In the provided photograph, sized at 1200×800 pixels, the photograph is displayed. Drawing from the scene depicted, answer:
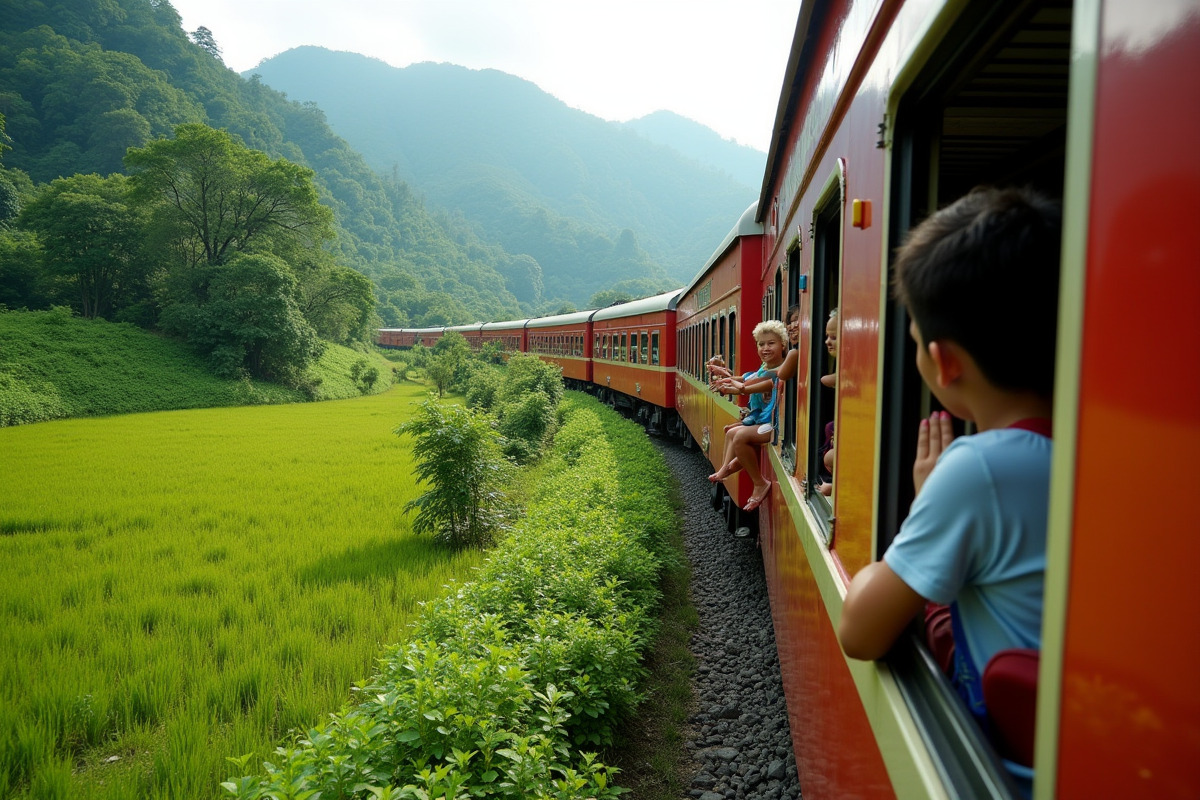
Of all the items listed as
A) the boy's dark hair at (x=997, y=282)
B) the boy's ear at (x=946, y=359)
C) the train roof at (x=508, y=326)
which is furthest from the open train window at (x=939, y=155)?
the train roof at (x=508, y=326)

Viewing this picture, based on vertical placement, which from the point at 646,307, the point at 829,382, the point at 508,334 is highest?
the point at 646,307

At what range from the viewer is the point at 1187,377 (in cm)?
59

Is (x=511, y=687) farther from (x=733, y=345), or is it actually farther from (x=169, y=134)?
(x=169, y=134)

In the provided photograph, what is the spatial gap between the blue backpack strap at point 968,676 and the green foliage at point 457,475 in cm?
746

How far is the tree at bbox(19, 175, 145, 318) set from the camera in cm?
3130

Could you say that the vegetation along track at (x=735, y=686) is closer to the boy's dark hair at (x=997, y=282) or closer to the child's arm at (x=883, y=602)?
the child's arm at (x=883, y=602)

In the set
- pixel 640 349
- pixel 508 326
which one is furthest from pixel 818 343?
pixel 508 326

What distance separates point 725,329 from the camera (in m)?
8.17

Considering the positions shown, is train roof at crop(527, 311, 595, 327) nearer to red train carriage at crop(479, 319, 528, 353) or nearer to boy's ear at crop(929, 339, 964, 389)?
red train carriage at crop(479, 319, 528, 353)

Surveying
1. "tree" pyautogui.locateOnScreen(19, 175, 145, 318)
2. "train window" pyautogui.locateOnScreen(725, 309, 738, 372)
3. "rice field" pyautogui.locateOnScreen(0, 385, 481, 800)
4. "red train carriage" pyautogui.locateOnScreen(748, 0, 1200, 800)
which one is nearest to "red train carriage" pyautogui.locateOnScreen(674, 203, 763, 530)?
"train window" pyautogui.locateOnScreen(725, 309, 738, 372)

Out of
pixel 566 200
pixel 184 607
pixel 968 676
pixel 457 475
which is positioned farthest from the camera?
pixel 566 200

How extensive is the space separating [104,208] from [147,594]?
106 ft

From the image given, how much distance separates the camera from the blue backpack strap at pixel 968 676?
1164 mm

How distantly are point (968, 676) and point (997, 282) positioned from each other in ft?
2.14
